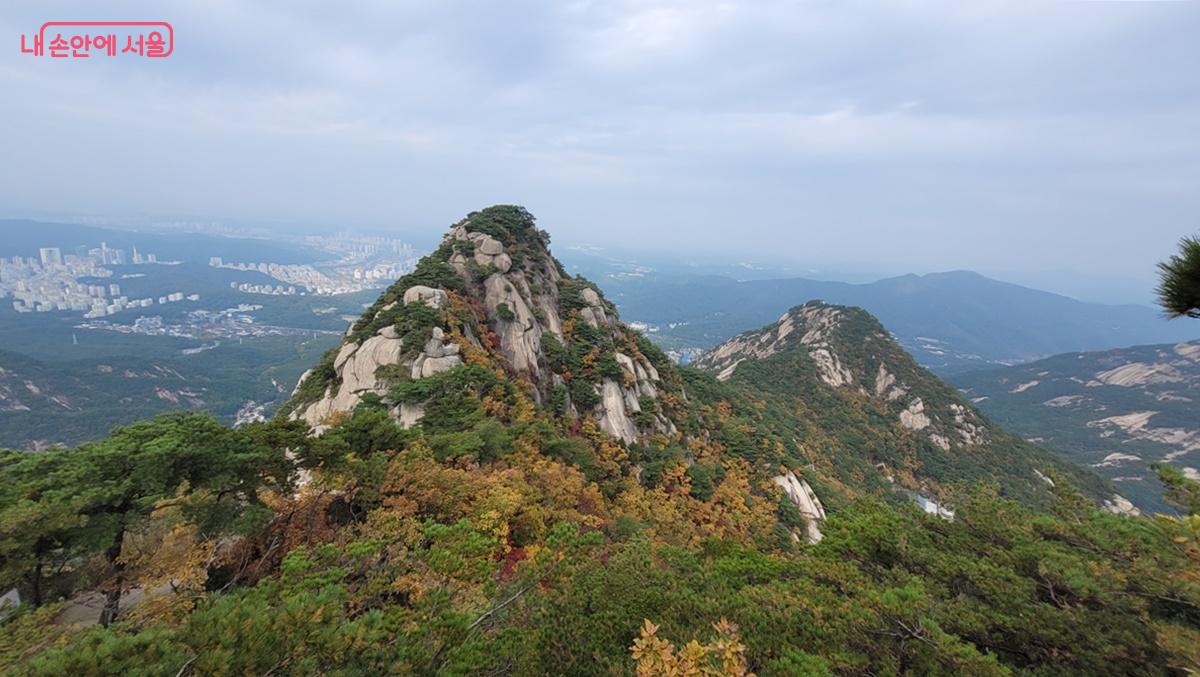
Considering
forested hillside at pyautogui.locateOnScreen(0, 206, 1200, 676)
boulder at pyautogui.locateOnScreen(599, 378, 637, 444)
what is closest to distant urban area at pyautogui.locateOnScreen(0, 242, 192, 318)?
boulder at pyautogui.locateOnScreen(599, 378, 637, 444)

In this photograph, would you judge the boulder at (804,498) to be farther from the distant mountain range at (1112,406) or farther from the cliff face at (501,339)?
the distant mountain range at (1112,406)

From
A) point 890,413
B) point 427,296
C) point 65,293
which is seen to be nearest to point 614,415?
point 427,296

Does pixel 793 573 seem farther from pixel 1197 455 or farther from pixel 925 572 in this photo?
pixel 1197 455

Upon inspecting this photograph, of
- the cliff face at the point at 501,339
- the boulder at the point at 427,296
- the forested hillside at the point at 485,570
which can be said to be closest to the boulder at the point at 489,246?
the cliff face at the point at 501,339

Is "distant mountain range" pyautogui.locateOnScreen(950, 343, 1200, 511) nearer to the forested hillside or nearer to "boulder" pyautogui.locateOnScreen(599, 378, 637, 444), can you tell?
"boulder" pyautogui.locateOnScreen(599, 378, 637, 444)

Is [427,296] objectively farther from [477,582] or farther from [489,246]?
[477,582]

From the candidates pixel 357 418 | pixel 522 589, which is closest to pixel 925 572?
pixel 522 589
